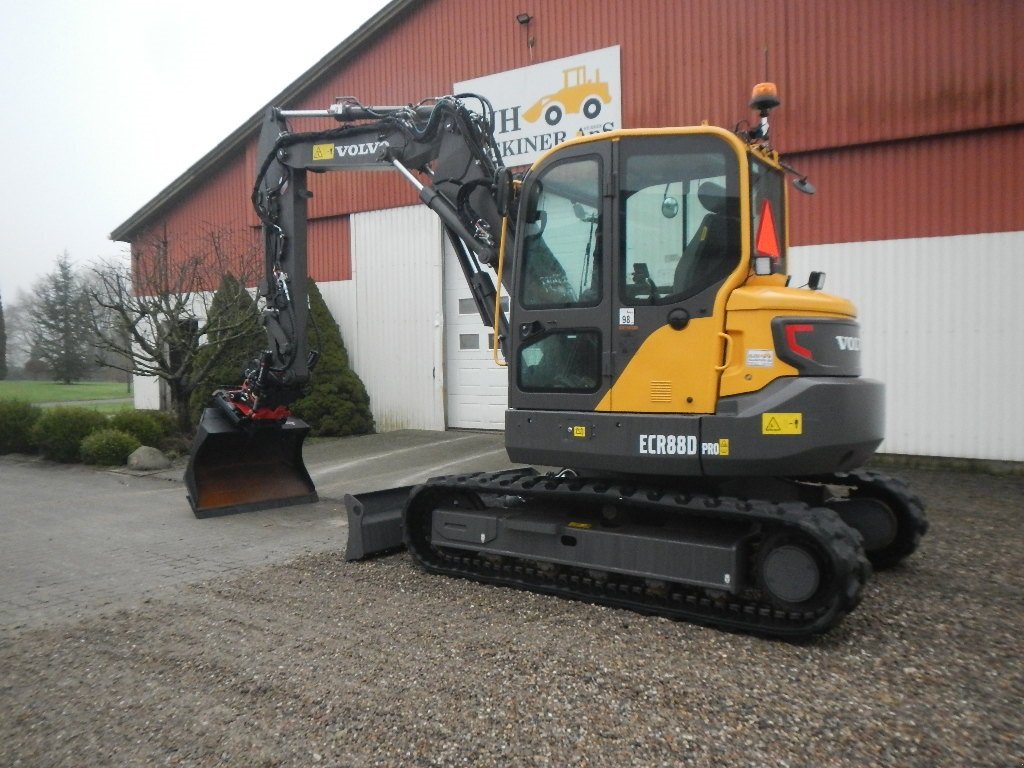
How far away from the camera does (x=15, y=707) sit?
13.1 feet

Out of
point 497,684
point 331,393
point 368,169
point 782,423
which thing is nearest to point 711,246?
point 782,423

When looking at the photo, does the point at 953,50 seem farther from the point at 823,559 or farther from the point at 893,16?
the point at 823,559

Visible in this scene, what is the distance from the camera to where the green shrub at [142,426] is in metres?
13.3

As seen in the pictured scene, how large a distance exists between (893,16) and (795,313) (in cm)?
762

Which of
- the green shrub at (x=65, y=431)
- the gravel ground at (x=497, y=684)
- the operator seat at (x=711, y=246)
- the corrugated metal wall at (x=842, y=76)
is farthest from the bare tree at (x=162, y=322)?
the operator seat at (x=711, y=246)

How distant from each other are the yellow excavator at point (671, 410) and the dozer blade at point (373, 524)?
0.02m

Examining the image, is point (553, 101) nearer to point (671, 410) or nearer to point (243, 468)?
point (243, 468)

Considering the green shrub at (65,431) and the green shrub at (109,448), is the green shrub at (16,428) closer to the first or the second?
the green shrub at (65,431)

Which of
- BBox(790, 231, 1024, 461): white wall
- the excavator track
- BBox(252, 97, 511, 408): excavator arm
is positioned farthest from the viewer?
BBox(790, 231, 1024, 461): white wall

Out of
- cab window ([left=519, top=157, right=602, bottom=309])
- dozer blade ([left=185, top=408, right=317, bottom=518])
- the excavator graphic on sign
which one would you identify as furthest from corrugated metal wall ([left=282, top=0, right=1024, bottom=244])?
Result: dozer blade ([left=185, top=408, right=317, bottom=518])

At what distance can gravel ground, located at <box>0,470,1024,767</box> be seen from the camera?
344 cm

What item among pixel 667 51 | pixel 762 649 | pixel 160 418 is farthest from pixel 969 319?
pixel 160 418

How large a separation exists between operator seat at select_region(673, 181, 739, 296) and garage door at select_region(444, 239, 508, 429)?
886 cm

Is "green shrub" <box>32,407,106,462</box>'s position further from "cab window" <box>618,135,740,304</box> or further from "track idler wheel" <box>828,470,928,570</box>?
"track idler wheel" <box>828,470,928,570</box>
